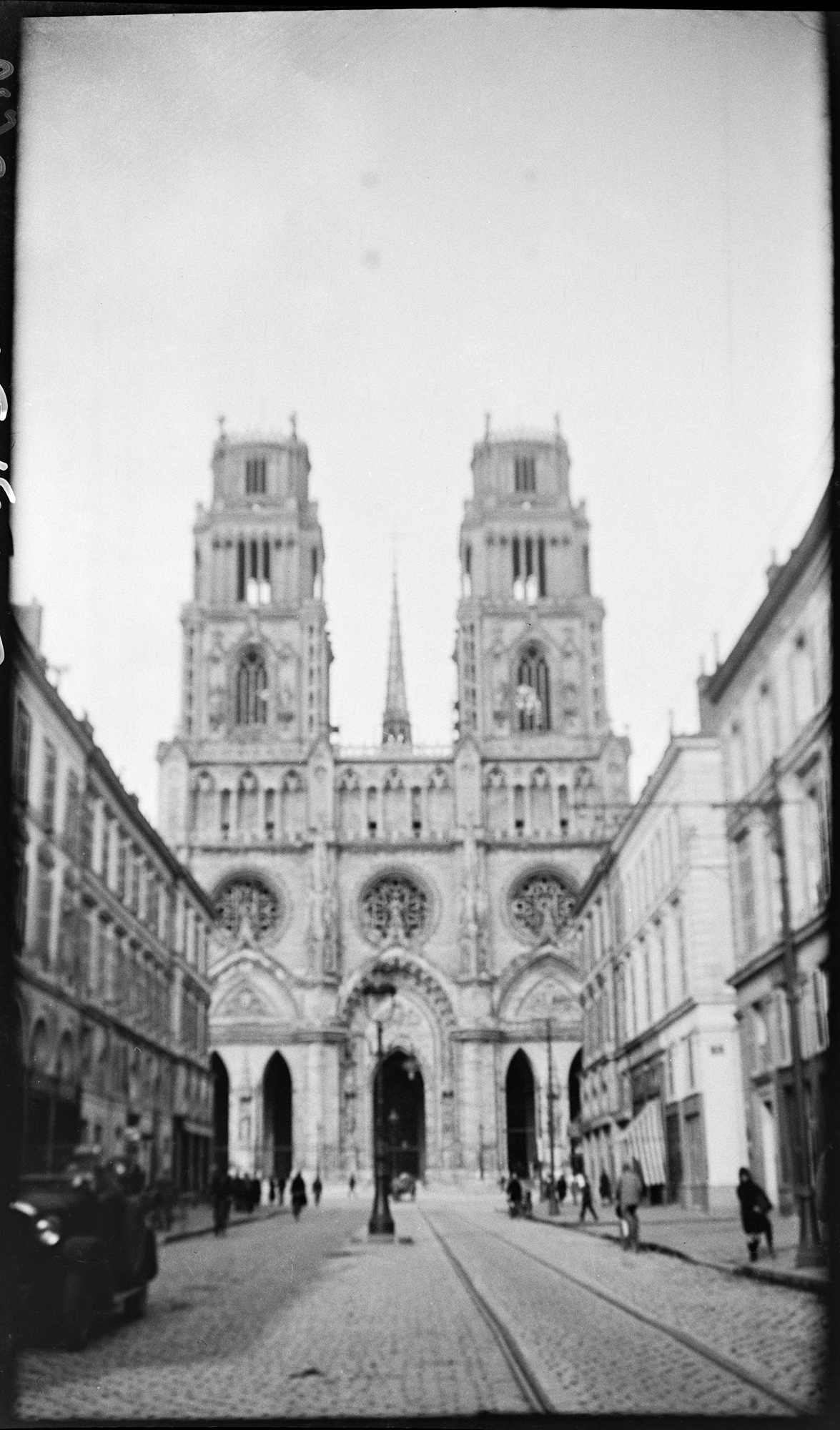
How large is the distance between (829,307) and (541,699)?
42820 mm

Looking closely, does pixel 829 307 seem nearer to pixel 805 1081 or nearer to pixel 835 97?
pixel 835 97

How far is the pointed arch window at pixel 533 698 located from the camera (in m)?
36.0

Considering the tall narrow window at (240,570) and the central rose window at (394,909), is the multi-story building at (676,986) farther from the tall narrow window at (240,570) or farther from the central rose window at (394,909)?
the central rose window at (394,909)

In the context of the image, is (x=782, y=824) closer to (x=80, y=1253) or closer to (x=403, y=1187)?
(x=80, y=1253)

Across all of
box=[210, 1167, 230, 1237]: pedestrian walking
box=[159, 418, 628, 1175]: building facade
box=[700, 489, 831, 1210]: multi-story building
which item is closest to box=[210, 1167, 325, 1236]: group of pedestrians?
box=[210, 1167, 230, 1237]: pedestrian walking

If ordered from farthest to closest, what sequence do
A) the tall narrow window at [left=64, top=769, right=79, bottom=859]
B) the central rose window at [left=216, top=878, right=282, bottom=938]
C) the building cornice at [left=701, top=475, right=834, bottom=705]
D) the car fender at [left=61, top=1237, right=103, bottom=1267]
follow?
the central rose window at [left=216, top=878, right=282, bottom=938]
the building cornice at [left=701, top=475, right=834, bottom=705]
the tall narrow window at [left=64, top=769, right=79, bottom=859]
the car fender at [left=61, top=1237, right=103, bottom=1267]

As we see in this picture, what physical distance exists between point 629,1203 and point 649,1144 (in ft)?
2.18

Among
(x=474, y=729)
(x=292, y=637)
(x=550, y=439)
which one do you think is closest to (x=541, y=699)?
(x=474, y=729)

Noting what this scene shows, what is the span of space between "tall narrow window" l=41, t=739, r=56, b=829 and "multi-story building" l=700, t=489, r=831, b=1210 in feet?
12.5

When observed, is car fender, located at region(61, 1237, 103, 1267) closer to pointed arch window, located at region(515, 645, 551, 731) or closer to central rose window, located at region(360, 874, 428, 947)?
pointed arch window, located at region(515, 645, 551, 731)

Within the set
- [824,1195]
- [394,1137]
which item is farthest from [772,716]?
[394,1137]

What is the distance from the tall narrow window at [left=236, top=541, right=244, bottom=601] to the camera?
83.7 feet

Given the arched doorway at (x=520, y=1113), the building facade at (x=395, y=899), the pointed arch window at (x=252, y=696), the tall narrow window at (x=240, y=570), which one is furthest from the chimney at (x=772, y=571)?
the arched doorway at (x=520, y=1113)

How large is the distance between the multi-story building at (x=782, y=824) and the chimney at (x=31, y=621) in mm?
3862
